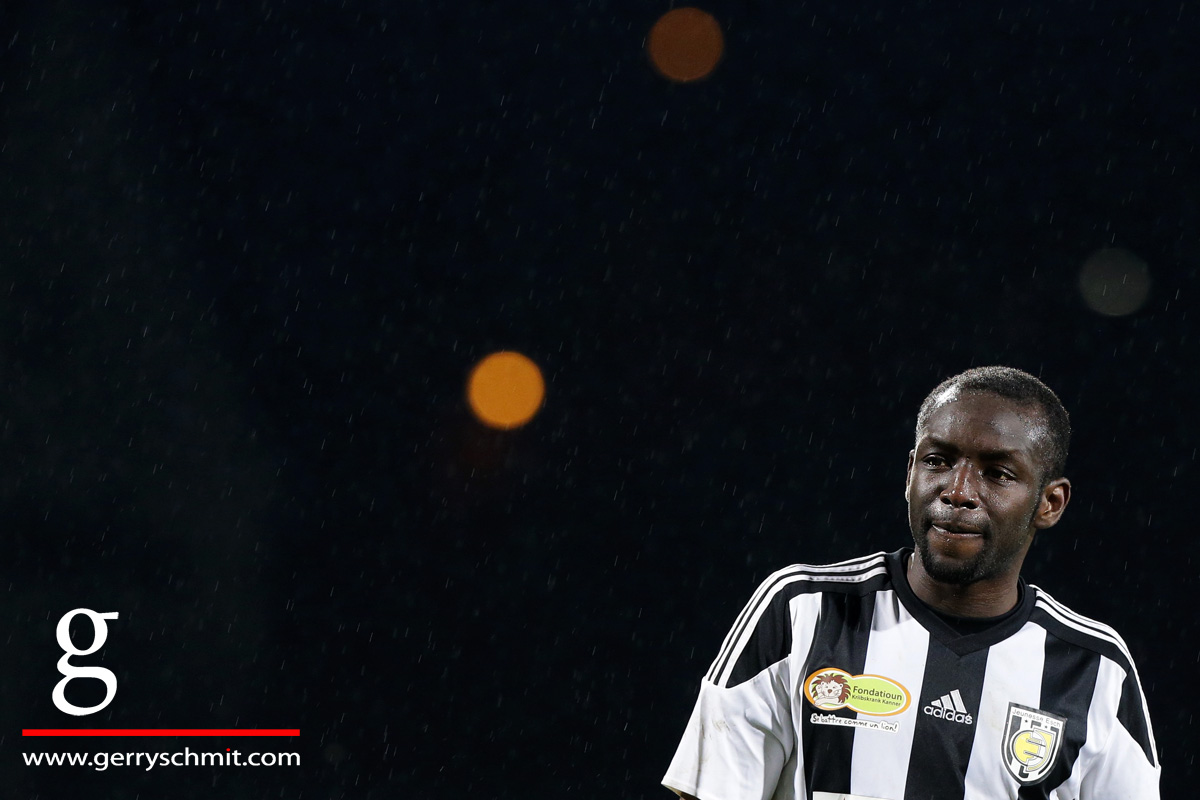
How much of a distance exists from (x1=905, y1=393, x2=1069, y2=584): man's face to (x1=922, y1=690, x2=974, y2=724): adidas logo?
155 millimetres

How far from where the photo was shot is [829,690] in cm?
153

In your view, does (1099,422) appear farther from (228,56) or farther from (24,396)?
(24,396)

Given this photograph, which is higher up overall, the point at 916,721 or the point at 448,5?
the point at 448,5

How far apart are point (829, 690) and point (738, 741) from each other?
0.14m

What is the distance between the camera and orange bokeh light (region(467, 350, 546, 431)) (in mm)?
3254

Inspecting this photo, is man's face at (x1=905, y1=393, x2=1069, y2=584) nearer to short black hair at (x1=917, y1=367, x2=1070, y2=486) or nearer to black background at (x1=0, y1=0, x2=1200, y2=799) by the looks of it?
short black hair at (x1=917, y1=367, x2=1070, y2=486)

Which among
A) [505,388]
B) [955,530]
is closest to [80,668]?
[505,388]

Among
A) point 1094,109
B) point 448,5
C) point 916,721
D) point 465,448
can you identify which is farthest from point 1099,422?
point 448,5

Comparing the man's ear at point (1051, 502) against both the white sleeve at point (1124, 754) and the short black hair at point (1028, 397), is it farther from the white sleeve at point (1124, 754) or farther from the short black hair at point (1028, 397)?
the white sleeve at point (1124, 754)

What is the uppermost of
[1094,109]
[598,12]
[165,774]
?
[598,12]

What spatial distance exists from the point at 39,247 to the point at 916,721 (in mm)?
2802

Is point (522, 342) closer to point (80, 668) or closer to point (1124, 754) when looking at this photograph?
point (80, 668)

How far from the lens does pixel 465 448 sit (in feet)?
10.8

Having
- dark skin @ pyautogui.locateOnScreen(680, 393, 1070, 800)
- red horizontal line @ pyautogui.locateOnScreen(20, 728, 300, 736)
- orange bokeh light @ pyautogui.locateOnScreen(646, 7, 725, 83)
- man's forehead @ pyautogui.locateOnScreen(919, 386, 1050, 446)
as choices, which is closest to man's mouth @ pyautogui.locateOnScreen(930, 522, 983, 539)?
dark skin @ pyautogui.locateOnScreen(680, 393, 1070, 800)
